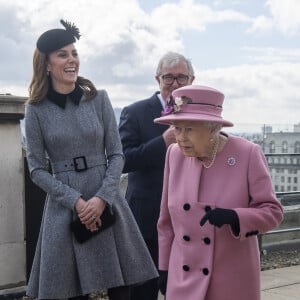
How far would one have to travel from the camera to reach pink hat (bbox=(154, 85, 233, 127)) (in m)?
2.79

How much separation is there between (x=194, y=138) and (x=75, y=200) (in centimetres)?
99

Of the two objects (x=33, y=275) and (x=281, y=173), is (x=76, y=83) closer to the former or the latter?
(x=33, y=275)

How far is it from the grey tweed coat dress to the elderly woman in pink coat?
791 mm

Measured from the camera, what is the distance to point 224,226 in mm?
2773

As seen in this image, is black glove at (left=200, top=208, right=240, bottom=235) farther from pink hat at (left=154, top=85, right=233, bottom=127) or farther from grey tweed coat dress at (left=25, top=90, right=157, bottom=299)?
grey tweed coat dress at (left=25, top=90, right=157, bottom=299)

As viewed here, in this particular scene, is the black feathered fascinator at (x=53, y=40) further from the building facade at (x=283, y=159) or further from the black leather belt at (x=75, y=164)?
the building facade at (x=283, y=159)

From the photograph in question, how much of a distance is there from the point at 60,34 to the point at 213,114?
4.29 feet

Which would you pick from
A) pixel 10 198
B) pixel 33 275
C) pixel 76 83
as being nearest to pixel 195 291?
pixel 33 275

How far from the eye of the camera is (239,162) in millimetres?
2787

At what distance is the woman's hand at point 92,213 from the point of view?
3.51 m

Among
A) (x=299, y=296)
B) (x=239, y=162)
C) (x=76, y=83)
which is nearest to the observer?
(x=239, y=162)

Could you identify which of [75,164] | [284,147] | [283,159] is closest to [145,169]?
[75,164]

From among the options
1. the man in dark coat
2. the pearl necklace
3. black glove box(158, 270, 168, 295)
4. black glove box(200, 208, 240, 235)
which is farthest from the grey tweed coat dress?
black glove box(200, 208, 240, 235)

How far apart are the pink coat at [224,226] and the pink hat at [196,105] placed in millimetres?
162
